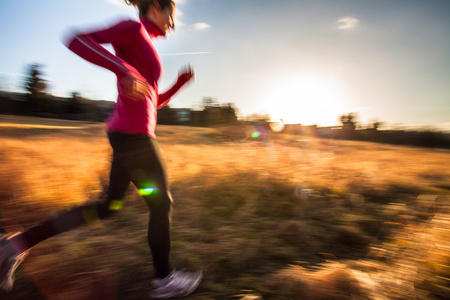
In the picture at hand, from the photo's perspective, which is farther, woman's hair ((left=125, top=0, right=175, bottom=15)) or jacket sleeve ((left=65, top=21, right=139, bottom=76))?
woman's hair ((left=125, top=0, right=175, bottom=15))

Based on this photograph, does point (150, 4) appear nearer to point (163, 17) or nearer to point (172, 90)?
point (163, 17)

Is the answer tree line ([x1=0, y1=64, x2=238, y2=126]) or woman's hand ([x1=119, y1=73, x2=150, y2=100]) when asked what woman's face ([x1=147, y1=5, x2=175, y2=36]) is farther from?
tree line ([x1=0, y1=64, x2=238, y2=126])

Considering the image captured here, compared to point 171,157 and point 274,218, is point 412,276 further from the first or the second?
point 171,157

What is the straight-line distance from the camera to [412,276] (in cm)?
150

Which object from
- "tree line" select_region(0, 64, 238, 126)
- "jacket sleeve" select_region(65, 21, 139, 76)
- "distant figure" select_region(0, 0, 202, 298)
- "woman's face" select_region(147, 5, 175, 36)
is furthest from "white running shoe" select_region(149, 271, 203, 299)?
"tree line" select_region(0, 64, 238, 126)

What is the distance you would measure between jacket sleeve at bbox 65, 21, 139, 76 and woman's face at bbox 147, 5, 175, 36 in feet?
0.79

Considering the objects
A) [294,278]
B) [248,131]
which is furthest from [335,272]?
[248,131]

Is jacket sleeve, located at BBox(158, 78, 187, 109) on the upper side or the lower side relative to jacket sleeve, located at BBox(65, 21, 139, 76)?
lower

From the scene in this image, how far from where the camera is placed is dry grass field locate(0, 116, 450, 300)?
1604 mm

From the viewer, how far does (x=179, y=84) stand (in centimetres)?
187

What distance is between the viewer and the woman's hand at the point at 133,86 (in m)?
1.27

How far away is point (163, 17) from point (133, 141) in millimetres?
806

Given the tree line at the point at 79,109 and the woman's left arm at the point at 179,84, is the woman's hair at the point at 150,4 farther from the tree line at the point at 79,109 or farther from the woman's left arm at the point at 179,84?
the tree line at the point at 79,109

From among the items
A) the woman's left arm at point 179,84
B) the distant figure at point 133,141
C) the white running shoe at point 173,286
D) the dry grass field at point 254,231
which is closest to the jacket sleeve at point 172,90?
the woman's left arm at point 179,84
